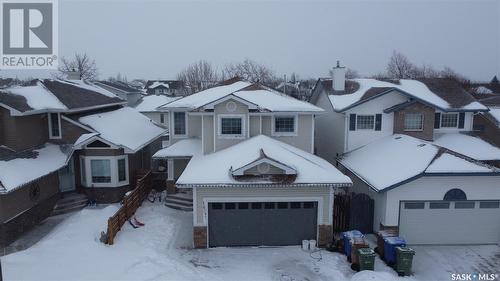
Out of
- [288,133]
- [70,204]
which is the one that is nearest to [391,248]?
[288,133]

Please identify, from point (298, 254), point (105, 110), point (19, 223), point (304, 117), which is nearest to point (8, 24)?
point (105, 110)

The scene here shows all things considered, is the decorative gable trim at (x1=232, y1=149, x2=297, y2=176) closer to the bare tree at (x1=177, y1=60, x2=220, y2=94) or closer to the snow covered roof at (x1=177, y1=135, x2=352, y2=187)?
the snow covered roof at (x1=177, y1=135, x2=352, y2=187)

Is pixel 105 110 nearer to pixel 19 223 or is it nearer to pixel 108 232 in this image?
pixel 19 223

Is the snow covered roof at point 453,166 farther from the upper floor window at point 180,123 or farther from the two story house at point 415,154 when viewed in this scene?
the upper floor window at point 180,123

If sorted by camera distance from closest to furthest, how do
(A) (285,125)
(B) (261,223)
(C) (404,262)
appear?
1. (C) (404,262)
2. (B) (261,223)
3. (A) (285,125)

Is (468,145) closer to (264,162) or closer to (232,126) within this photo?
(264,162)

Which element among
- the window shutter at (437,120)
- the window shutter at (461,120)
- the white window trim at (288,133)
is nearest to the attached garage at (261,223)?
the white window trim at (288,133)

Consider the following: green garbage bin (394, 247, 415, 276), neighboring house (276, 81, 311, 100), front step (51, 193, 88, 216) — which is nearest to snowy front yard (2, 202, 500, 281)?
green garbage bin (394, 247, 415, 276)
